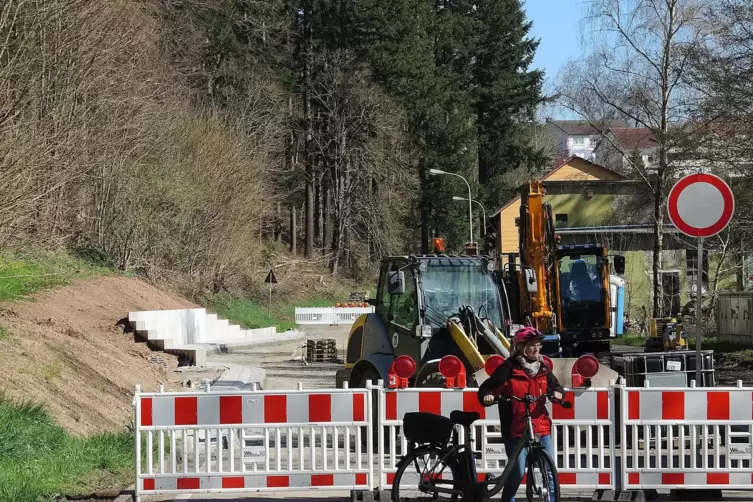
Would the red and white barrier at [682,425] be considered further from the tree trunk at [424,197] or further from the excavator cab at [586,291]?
the tree trunk at [424,197]

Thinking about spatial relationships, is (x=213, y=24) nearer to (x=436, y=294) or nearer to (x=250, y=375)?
(x=250, y=375)

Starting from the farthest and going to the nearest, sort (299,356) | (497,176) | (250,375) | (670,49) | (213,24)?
(497,176), (213,24), (670,49), (299,356), (250,375)

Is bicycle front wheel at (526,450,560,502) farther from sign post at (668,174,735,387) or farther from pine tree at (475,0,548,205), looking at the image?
pine tree at (475,0,548,205)

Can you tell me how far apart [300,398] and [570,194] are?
206 feet

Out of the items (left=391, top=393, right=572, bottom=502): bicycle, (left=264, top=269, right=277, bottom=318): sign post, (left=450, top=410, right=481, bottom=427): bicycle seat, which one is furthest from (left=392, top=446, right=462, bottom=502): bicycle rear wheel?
(left=264, top=269, right=277, bottom=318): sign post

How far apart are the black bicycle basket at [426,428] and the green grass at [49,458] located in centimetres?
335

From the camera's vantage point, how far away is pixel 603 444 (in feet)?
32.6

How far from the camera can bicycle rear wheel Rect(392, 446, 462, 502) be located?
8.70 meters

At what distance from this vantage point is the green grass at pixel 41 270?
22.0 metres

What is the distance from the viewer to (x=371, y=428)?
9.88m

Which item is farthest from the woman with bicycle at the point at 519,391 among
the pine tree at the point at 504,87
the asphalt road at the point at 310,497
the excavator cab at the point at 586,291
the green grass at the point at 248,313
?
the pine tree at the point at 504,87

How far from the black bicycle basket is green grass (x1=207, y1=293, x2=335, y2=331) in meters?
36.1

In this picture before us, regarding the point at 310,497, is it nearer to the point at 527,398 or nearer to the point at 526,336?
the point at 527,398

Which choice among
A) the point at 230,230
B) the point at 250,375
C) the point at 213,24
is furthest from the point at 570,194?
Answer: the point at 250,375
